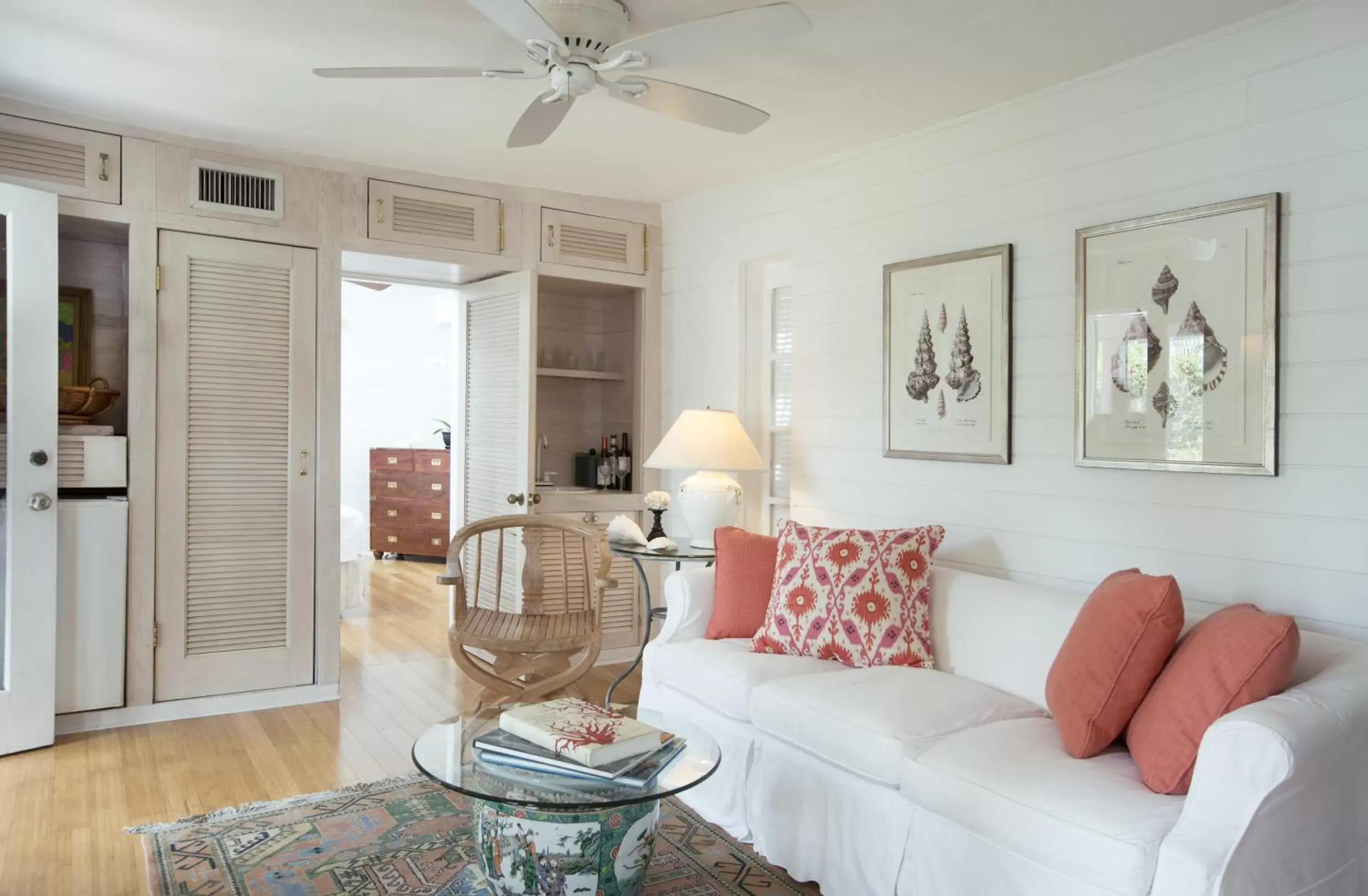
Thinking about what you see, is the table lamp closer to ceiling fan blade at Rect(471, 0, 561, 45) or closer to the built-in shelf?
the built-in shelf

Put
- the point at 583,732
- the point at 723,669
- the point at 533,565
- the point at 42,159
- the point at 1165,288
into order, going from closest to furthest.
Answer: the point at 583,732 → the point at 1165,288 → the point at 723,669 → the point at 42,159 → the point at 533,565

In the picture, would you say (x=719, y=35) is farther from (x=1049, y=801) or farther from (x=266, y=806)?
(x=266, y=806)

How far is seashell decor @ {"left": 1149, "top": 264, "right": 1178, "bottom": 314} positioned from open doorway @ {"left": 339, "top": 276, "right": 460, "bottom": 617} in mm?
6197

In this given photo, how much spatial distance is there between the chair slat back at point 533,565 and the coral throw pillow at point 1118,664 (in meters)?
1.97

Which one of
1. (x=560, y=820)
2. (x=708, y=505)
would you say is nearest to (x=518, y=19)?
(x=560, y=820)

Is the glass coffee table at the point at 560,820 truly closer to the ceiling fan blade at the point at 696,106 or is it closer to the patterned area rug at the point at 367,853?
the patterned area rug at the point at 367,853

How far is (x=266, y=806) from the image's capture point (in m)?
3.00

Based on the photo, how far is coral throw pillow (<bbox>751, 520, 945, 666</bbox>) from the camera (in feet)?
9.73

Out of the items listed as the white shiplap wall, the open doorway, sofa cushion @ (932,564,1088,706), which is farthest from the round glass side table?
the open doorway

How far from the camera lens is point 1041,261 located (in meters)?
3.19

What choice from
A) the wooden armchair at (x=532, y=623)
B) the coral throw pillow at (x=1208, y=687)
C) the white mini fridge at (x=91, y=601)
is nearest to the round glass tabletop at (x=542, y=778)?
the coral throw pillow at (x=1208, y=687)

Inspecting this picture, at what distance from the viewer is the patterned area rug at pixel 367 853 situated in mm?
2516

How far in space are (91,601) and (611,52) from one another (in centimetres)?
293

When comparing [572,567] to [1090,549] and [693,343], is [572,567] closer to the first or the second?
[693,343]
